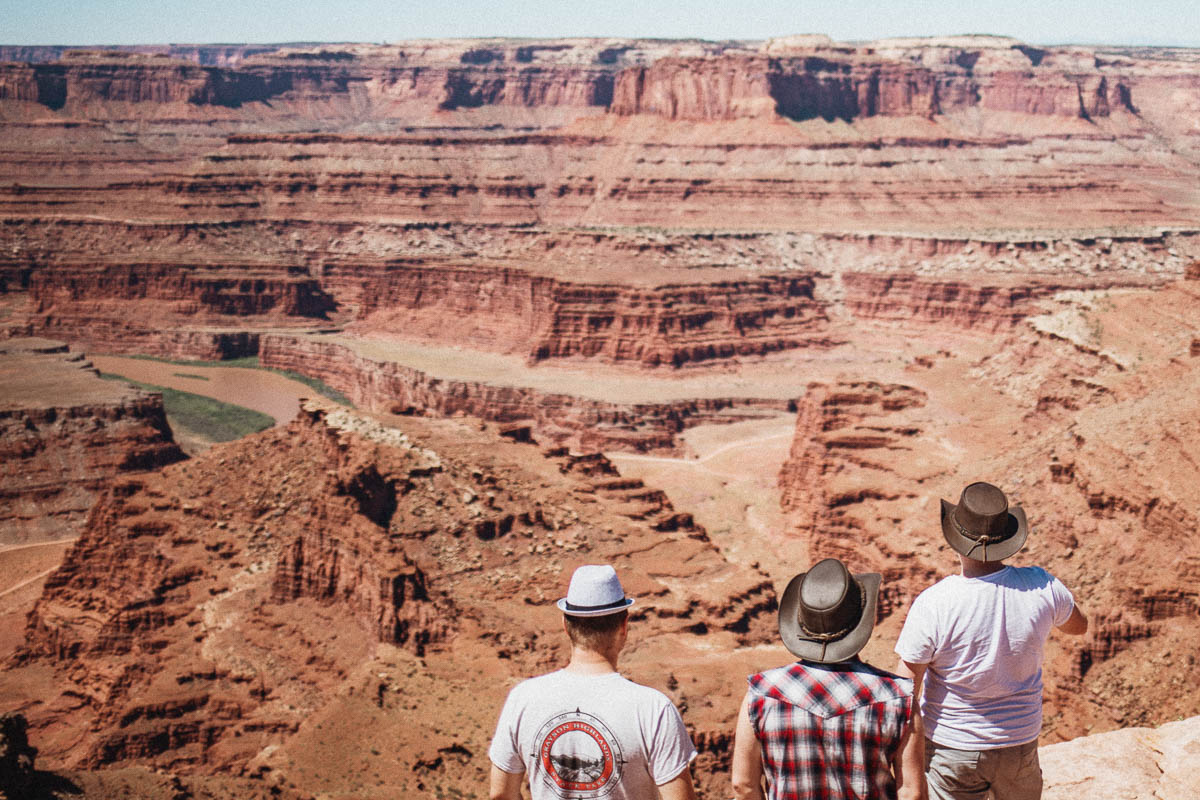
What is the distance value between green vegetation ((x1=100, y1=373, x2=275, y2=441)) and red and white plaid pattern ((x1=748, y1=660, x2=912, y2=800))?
75.0 metres

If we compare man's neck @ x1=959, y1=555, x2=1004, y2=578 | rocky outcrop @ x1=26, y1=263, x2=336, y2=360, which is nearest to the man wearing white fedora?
man's neck @ x1=959, y1=555, x2=1004, y2=578

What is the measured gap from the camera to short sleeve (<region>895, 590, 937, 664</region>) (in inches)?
344

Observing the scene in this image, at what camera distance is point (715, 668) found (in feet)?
85.5

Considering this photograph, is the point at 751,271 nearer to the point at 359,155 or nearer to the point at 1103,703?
the point at 359,155

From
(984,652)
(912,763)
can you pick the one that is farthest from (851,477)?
(912,763)

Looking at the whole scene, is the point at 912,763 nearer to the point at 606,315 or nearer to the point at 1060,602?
the point at 1060,602

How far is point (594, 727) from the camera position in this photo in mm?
7391

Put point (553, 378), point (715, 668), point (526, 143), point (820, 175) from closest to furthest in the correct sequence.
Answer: point (715, 668) → point (553, 378) → point (820, 175) → point (526, 143)

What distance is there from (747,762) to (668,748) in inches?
27.7

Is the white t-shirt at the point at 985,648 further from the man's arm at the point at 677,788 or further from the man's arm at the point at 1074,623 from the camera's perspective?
the man's arm at the point at 677,788

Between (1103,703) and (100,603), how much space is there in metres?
27.2

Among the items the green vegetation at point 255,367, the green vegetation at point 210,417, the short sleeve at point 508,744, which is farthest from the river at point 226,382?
the short sleeve at point 508,744

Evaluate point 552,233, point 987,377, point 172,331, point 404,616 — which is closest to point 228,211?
point 172,331

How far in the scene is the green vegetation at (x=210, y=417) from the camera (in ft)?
267
